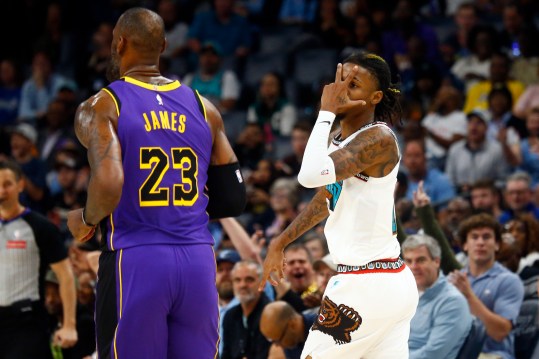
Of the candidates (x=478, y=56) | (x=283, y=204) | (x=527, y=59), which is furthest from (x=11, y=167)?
(x=527, y=59)

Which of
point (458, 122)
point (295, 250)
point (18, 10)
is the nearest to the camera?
point (295, 250)

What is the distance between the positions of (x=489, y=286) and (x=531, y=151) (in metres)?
3.75

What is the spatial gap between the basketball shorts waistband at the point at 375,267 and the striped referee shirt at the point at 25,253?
2997 mm

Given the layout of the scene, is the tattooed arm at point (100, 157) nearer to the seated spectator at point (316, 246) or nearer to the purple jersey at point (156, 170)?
the purple jersey at point (156, 170)

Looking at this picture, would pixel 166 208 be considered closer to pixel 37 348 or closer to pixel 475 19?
pixel 37 348

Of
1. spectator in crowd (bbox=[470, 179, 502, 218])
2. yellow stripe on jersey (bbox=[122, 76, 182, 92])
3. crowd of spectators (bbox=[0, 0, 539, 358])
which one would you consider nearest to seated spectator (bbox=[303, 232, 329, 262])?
crowd of spectators (bbox=[0, 0, 539, 358])

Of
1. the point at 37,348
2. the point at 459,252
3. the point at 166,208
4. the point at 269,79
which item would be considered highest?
the point at 269,79

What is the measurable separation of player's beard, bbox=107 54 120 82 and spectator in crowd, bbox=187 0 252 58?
9086 mm

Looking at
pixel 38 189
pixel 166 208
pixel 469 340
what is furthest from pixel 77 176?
pixel 166 208

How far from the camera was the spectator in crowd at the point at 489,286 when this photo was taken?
720cm

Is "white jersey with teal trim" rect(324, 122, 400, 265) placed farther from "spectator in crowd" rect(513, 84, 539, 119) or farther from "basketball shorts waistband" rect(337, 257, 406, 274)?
"spectator in crowd" rect(513, 84, 539, 119)

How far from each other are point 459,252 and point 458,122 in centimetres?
301

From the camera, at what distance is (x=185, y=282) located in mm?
4520

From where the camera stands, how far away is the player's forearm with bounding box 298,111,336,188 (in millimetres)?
4566
